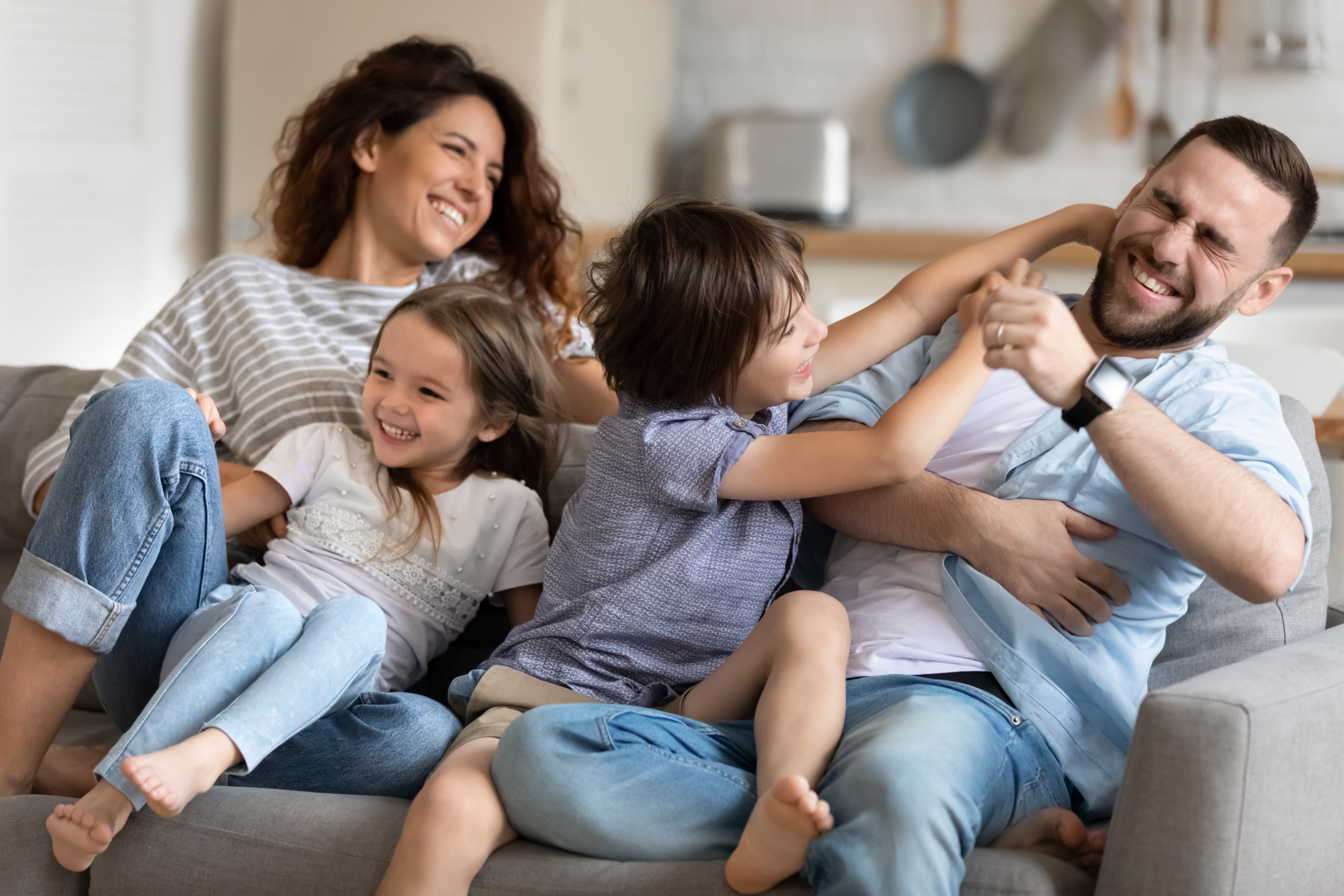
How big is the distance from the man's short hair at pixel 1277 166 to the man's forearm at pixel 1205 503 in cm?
35

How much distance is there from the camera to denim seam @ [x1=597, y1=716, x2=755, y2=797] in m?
1.18

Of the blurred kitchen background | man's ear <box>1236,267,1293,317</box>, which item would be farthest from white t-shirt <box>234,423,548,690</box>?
the blurred kitchen background

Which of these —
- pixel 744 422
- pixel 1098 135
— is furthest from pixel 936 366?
pixel 1098 135

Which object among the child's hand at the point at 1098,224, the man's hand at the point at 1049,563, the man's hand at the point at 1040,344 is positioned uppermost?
the child's hand at the point at 1098,224

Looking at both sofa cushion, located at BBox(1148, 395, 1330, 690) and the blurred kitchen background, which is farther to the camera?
the blurred kitchen background

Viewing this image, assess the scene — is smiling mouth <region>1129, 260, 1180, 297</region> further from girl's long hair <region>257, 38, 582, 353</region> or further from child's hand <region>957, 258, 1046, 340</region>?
girl's long hair <region>257, 38, 582, 353</region>

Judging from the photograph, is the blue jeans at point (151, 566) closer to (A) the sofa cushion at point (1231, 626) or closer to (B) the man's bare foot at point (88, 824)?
(B) the man's bare foot at point (88, 824)

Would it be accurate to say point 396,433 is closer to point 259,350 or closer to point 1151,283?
point 259,350

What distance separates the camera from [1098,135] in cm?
418

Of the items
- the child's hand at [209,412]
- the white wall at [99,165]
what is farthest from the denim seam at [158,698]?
the white wall at [99,165]

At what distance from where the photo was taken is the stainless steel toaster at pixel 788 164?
3988mm

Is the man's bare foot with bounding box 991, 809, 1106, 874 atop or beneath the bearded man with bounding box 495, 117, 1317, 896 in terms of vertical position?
beneath

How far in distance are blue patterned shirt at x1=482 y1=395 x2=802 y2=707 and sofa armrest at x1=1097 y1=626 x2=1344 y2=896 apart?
0.49 m

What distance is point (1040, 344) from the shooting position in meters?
1.19
